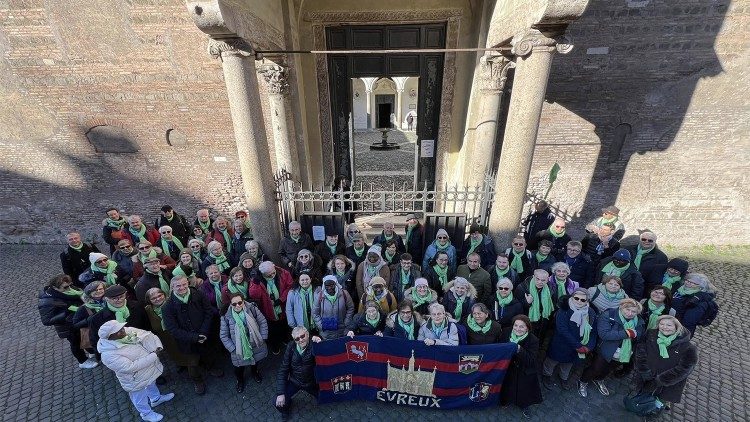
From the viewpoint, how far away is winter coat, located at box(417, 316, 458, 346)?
4090 millimetres

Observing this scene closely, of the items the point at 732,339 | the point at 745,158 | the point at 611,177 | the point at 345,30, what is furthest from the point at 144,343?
the point at 745,158

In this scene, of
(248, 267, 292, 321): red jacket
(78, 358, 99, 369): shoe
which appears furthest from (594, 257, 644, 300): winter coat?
(78, 358, 99, 369): shoe

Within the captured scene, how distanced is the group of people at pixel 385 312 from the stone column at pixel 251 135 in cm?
59

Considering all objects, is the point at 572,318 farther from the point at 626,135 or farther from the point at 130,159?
the point at 130,159

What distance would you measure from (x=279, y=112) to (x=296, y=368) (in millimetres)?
5495

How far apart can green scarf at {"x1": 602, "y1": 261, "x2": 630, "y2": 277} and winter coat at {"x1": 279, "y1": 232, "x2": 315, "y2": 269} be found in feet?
14.9

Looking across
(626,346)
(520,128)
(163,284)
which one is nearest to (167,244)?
(163,284)

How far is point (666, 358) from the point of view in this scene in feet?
12.6

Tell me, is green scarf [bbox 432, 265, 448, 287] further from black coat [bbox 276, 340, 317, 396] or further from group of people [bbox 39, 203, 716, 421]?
black coat [bbox 276, 340, 317, 396]

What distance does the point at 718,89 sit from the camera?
23.6ft

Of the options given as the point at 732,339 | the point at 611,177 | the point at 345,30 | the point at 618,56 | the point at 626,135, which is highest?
the point at 345,30

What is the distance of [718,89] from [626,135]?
5.77ft

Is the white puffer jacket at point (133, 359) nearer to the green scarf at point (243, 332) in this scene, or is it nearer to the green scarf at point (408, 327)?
the green scarf at point (243, 332)

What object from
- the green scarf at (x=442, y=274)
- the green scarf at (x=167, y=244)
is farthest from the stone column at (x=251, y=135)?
the green scarf at (x=442, y=274)
